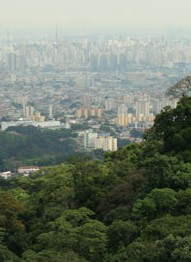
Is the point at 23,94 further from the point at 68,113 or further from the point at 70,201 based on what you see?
the point at 70,201

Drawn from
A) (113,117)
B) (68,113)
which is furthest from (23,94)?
(113,117)

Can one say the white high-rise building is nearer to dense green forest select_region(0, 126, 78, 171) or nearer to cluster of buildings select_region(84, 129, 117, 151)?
cluster of buildings select_region(84, 129, 117, 151)

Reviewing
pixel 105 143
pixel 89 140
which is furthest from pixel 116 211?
pixel 89 140

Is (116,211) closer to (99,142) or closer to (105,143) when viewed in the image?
(105,143)

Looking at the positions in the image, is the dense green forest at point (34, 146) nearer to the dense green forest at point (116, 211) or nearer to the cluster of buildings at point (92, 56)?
the dense green forest at point (116, 211)

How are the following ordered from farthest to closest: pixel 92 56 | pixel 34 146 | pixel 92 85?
pixel 92 56 < pixel 92 85 < pixel 34 146

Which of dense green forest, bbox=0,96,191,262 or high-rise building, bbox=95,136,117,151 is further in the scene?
high-rise building, bbox=95,136,117,151

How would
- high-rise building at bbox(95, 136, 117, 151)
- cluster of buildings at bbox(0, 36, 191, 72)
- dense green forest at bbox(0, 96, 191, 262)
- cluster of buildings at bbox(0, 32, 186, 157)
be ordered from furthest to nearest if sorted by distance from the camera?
cluster of buildings at bbox(0, 36, 191, 72) → cluster of buildings at bbox(0, 32, 186, 157) → high-rise building at bbox(95, 136, 117, 151) → dense green forest at bbox(0, 96, 191, 262)

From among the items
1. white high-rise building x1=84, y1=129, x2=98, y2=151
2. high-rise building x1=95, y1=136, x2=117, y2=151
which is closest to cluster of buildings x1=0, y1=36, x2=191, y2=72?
white high-rise building x1=84, y1=129, x2=98, y2=151
